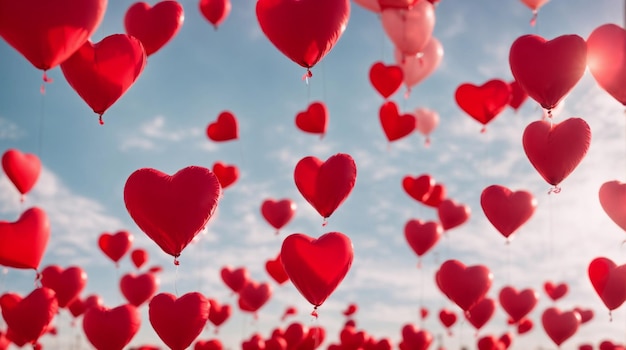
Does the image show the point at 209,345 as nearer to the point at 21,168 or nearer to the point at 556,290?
the point at 21,168

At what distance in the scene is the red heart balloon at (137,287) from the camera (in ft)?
42.4

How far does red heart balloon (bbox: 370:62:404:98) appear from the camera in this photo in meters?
11.2

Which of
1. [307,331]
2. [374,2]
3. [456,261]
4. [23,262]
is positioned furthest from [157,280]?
[374,2]

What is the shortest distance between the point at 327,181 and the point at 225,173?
229 inches

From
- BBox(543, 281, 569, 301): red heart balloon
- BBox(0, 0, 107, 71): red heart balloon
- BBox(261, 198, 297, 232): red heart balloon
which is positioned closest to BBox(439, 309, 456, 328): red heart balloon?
BBox(543, 281, 569, 301): red heart balloon

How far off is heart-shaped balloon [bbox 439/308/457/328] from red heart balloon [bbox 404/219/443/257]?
318cm

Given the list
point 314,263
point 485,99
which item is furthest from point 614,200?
point 314,263

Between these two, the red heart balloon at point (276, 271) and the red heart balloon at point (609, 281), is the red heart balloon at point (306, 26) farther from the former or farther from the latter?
the red heart balloon at point (276, 271)

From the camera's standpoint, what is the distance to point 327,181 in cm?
755

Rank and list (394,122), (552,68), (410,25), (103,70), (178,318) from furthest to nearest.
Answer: (394,122) < (410,25) < (178,318) < (552,68) < (103,70)

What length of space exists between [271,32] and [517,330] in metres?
12.1

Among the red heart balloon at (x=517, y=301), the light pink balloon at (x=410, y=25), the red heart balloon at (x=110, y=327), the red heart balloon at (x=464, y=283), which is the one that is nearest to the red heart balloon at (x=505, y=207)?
the red heart balloon at (x=464, y=283)

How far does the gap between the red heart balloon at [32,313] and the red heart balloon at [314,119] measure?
4.67 metres

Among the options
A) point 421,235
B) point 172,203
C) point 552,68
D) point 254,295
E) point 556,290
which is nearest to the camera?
point 172,203
